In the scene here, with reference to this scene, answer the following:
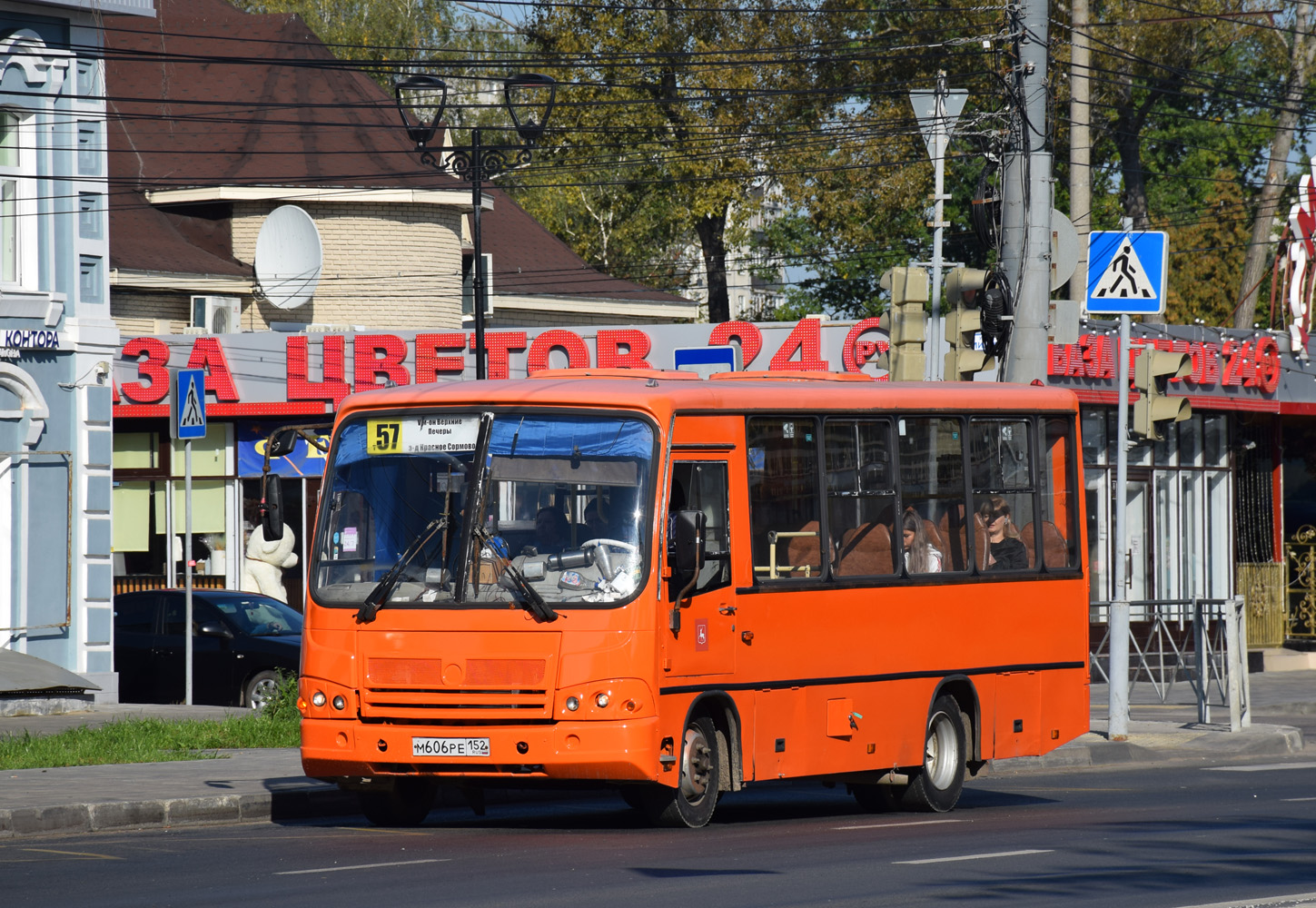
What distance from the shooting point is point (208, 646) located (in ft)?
76.6

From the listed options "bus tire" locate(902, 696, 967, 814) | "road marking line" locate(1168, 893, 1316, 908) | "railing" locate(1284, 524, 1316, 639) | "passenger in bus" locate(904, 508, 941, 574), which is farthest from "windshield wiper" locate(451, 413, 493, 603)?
"railing" locate(1284, 524, 1316, 639)

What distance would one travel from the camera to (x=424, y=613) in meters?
12.0

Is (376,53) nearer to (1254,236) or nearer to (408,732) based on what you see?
(1254,236)

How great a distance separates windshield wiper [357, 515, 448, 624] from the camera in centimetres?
1213

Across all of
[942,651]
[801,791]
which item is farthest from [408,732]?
[801,791]

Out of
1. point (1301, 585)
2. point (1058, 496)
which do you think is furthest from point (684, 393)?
point (1301, 585)

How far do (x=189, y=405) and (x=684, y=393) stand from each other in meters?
9.77

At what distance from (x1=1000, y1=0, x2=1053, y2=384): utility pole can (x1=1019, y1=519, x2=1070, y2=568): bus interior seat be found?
2.76 meters

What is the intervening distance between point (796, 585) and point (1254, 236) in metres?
31.8

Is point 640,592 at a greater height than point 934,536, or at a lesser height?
lesser

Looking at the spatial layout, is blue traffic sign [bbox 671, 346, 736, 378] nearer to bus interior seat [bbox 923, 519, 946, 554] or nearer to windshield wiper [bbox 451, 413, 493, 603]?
bus interior seat [bbox 923, 519, 946, 554]

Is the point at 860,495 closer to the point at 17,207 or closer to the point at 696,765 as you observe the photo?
the point at 696,765

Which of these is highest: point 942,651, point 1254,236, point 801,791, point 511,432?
point 1254,236

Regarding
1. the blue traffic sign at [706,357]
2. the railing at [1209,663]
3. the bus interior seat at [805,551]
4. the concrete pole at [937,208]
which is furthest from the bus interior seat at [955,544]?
the blue traffic sign at [706,357]
